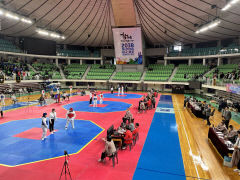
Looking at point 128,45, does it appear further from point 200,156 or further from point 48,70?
point 200,156

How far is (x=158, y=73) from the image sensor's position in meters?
39.0

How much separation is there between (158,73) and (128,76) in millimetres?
7633

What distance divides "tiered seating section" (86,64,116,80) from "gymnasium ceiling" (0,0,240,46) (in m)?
9.91

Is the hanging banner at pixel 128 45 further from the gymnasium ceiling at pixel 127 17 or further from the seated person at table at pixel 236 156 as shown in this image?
the seated person at table at pixel 236 156

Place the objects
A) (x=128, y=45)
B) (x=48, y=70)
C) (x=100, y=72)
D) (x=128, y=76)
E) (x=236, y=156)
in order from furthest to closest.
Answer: (x=100, y=72) < (x=128, y=76) < (x=48, y=70) < (x=128, y=45) < (x=236, y=156)

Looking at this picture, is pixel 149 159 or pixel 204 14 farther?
pixel 204 14

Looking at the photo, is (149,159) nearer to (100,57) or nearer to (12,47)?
(12,47)

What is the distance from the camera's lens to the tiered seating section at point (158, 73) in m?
36.9

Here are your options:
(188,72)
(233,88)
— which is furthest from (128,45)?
(233,88)

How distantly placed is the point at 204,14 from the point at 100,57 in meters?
29.7

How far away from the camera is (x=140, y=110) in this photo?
17.6m

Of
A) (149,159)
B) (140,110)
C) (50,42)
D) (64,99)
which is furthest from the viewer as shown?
(50,42)

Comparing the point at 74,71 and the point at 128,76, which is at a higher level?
the point at 74,71

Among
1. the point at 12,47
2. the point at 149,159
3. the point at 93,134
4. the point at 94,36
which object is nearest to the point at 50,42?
the point at 12,47
